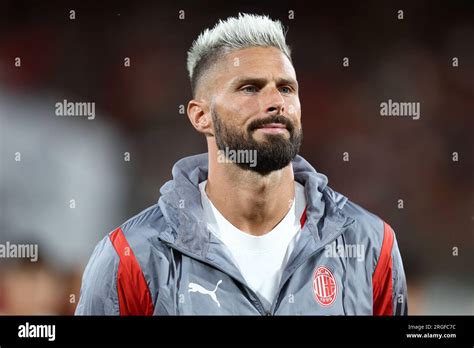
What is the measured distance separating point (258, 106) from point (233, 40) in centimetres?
30

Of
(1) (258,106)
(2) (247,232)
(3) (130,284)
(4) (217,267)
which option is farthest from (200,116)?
(3) (130,284)

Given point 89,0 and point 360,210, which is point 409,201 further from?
point 89,0

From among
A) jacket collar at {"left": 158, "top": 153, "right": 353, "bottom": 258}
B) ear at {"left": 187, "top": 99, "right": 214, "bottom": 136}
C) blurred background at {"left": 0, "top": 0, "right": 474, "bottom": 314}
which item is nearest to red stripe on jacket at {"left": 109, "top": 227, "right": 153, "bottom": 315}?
jacket collar at {"left": 158, "top": 153, "right": 353, "bottom": 258}

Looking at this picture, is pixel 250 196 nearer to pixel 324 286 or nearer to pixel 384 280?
pixel 324 286

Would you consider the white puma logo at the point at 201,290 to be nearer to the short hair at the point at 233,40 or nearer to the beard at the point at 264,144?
the beard at the point at 264,144

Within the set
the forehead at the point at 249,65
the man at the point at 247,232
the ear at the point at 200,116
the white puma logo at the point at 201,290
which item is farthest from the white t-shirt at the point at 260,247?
the forehead at the point at 249,65

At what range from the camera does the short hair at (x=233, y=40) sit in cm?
280

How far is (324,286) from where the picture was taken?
9.07 feet

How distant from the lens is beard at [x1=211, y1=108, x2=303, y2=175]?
276cm

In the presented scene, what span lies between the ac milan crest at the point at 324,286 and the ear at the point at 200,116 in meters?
0.74

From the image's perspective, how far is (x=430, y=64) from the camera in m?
3.29

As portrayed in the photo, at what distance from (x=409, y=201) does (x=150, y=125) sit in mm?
1299

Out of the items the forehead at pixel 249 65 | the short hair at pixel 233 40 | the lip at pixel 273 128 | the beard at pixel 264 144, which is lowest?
the beard at pixel 264 144

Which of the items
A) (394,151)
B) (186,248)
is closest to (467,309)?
(394,151)
